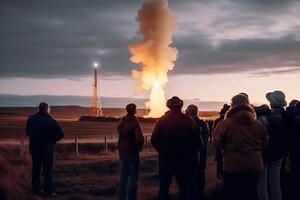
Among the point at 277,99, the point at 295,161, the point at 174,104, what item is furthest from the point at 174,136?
the point at 295,161

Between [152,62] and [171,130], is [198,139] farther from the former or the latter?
[152,62]

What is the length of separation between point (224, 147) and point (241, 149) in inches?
11.5

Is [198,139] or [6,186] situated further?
[6,186]

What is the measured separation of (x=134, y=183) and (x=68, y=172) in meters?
8.98

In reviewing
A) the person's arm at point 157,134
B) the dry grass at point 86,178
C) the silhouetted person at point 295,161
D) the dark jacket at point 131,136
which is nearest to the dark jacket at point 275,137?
the silhouetted person at point 295,161

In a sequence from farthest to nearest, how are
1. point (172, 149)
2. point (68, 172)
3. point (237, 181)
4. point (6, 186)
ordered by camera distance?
point (68, 172), point (6, 186), point (172, 149), point (237, 181)

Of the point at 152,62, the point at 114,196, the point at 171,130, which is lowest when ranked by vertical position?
the point at 114,196

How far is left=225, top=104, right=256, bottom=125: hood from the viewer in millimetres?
9000

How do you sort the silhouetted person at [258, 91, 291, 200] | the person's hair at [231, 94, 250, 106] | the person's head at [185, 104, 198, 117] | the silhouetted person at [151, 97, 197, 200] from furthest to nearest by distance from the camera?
1. the person's head at [185, 104, 198, 117]
2. the silhouetted person at [151, 97, 197, 200]
3. the silhouetted person at [258, 91, 291, 200]
4. the person's hair at [231, 94, 250, 106]

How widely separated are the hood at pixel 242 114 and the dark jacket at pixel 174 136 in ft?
4.60

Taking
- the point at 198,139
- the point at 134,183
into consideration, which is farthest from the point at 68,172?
the point at 198,139

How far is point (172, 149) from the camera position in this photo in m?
10.3

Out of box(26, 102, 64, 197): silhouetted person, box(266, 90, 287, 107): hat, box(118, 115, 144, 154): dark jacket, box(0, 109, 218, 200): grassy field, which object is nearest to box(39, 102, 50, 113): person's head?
box(26, 102, 64, 197): silhouetted person

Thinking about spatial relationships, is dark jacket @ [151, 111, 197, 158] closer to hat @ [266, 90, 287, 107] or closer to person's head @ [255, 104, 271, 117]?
person's head @ [255, 104, 271, 117]
